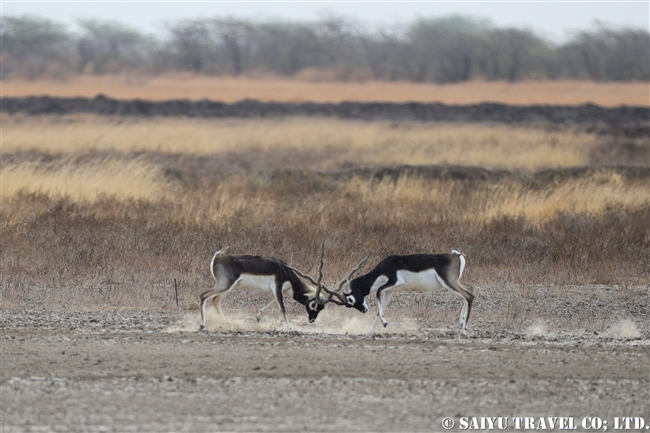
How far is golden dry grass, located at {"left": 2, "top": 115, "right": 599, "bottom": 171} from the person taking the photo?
2881 centimetres

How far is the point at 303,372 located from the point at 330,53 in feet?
197

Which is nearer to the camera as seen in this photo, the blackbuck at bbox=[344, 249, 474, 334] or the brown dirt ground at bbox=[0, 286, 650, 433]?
the brown dirt ground at bbox=[0, 286, 650, 433]

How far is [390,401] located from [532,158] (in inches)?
881

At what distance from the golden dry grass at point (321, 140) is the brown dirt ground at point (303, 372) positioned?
17.2 m

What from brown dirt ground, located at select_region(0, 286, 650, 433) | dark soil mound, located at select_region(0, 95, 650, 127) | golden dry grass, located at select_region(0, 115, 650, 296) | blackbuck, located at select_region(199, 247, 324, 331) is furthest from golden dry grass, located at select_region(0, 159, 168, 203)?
dark soil mound, located at select_region(0, 95, 650, 127)

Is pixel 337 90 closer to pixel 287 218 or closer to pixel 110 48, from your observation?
pixel 110 48

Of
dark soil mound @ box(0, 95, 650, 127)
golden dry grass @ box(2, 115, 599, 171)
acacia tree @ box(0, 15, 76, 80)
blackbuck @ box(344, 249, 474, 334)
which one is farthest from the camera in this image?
acacia tree @ box(0, 15, 76, 80)

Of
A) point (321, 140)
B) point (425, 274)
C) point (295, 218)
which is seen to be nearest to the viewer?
point (425, 274)

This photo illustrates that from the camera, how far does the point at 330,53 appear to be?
6700 centimetres

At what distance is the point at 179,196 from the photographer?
19.9 metres

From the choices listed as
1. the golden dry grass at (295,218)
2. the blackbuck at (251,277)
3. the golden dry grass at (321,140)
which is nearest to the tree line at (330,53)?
the golden dry grass at (321,140)

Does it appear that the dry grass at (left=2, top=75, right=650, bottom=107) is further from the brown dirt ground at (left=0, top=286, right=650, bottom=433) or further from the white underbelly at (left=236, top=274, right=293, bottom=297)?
the white underbelly at (left=236, top=274, right=293, bottom=297)

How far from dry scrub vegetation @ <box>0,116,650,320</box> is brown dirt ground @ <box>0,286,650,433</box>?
75.0 inches

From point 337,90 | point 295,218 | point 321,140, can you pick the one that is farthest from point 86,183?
point 337,90
